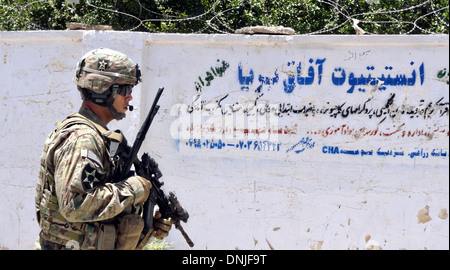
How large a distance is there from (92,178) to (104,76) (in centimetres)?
56

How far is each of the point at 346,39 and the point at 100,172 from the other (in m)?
3.19

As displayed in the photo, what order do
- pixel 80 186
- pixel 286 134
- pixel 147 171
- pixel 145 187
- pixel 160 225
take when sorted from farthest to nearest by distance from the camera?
1. pixel 286 134
2. pixel 160 225
3. pixel 147 171
4. pixel 145 187
5. pixel 80 186

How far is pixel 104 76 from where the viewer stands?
11.2 ft

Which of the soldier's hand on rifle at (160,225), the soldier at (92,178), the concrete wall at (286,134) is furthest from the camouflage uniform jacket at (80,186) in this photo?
the concrete wall at (286,134)

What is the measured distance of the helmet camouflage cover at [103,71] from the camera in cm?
342

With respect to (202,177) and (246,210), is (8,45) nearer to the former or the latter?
(202,177)

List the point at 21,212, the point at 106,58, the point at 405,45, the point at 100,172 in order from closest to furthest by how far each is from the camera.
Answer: the point at 100,172 → the point at 106,58 → the point at 405,45 → the point at 21,212

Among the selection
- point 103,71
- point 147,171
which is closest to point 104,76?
point 103,71

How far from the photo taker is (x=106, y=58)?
3477 millimetres

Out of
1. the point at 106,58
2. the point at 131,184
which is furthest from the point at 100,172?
the point at 106,58

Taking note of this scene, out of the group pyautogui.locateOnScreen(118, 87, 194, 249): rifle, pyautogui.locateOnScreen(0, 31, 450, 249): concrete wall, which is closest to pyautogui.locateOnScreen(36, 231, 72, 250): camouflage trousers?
pyautogui.locateOnScreen(118, 87, 194, 249): rifle

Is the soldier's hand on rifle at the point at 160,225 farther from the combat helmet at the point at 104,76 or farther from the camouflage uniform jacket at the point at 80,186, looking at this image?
the combat helmet at the point at 104,76

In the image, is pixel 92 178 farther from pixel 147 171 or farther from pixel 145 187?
pixel 147 171

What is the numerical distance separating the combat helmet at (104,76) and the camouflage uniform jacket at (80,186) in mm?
102
